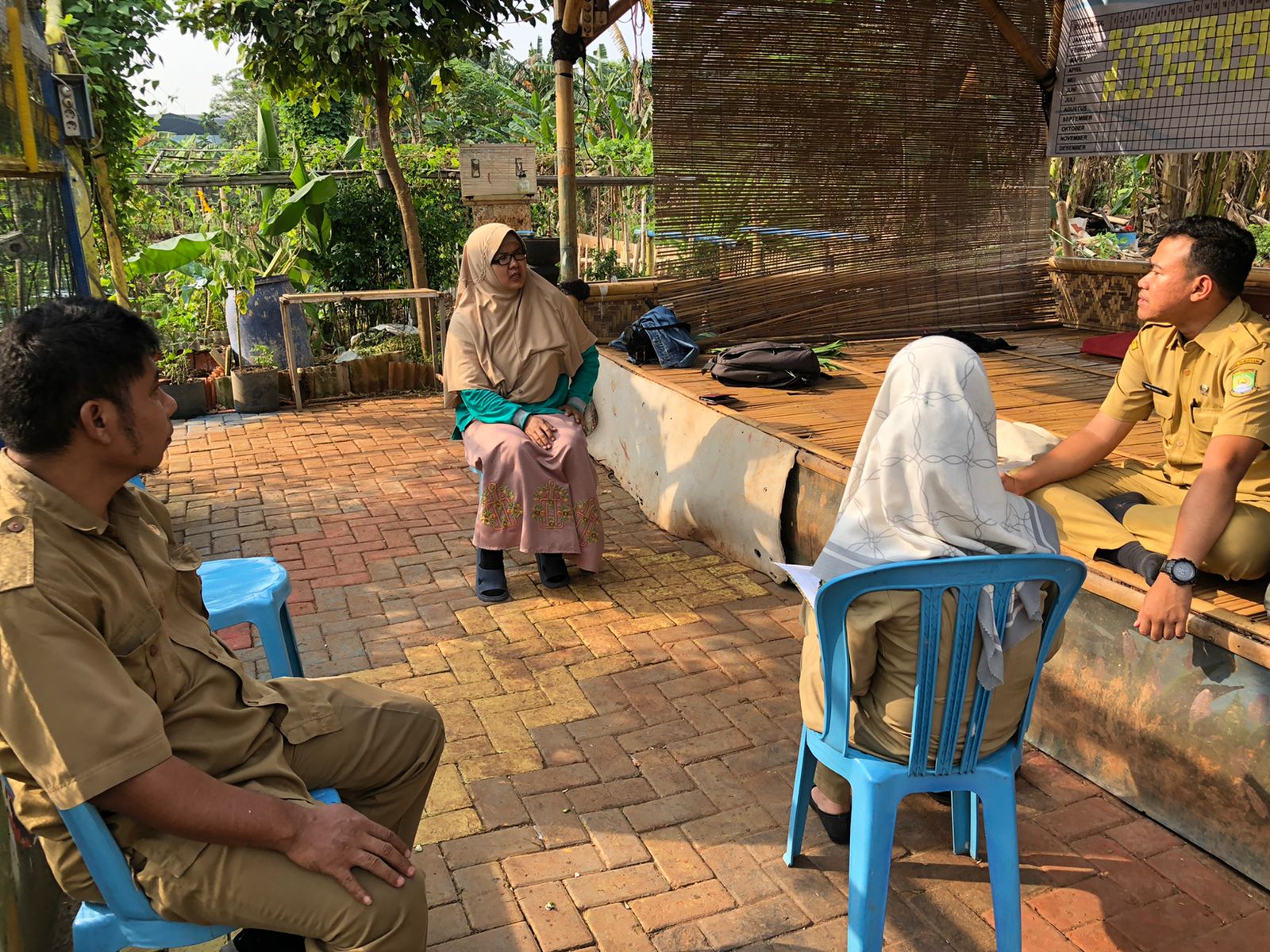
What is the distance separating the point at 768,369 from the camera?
529 cm

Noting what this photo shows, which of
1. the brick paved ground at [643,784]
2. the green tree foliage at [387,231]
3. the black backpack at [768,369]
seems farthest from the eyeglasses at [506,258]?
the green tree foliage at [387,231]

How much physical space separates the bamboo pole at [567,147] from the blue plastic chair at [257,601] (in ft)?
12.3

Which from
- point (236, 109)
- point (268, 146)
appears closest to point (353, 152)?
point (268, 146)

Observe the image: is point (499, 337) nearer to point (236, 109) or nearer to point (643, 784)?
point (643, 784)

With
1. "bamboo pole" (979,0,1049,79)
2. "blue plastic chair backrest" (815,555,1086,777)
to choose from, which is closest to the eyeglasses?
"blue plastic chair backrest" (815,555,1086,777)

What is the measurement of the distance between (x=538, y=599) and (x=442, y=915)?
1897 mm

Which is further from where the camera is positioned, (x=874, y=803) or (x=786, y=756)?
(x=786, y=756)

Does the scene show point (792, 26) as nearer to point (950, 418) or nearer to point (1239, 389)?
point (1239, 389)

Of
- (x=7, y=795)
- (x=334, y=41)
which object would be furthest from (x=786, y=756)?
(x=334, y=41)

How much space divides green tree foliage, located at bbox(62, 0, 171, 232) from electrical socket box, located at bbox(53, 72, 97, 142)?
2.37 meters

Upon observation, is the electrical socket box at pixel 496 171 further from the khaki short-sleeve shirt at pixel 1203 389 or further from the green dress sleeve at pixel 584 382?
the khaki short-sleeve shirt at pixel 1203 389

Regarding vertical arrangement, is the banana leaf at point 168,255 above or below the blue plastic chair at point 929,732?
above

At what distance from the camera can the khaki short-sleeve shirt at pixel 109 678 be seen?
1.40m

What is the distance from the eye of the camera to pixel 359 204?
29.1 ft
